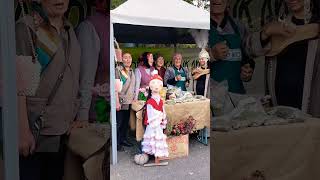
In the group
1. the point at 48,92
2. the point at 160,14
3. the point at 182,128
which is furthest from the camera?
the point at 160,14

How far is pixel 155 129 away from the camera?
5.59 meters

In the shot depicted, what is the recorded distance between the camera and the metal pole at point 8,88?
3.99ft

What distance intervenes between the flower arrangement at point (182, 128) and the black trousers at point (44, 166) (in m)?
3.31

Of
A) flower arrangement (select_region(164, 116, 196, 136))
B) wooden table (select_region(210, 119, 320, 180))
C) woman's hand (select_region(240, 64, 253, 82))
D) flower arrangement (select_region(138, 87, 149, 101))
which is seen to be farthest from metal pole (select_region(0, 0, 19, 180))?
flower arrangement (select_region(138, 87, 149, 101))

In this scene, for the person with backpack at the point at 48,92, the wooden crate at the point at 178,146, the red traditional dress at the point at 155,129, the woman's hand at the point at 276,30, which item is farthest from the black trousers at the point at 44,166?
the wooden crate at the point at 178,146

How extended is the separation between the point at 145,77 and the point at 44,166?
13.1 ft

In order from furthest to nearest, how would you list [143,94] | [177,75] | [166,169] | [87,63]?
[177,75]
[143,94]
[166,169]
[87,63]

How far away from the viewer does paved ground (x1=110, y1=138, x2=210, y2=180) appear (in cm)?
522

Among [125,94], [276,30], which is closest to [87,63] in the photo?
[276,30]

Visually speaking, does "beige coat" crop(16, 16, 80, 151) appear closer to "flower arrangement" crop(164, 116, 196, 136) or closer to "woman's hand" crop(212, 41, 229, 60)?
"woman's hand" crop(212, 41, 229, 60)

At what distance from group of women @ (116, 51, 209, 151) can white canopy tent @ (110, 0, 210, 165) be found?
519 mm

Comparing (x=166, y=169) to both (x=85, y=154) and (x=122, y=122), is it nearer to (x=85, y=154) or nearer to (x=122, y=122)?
(x=122, y=122)

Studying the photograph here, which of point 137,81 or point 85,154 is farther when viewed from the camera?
point 137,81

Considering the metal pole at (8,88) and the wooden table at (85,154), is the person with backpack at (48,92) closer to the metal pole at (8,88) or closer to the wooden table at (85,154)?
the wooden table at (85,154)
